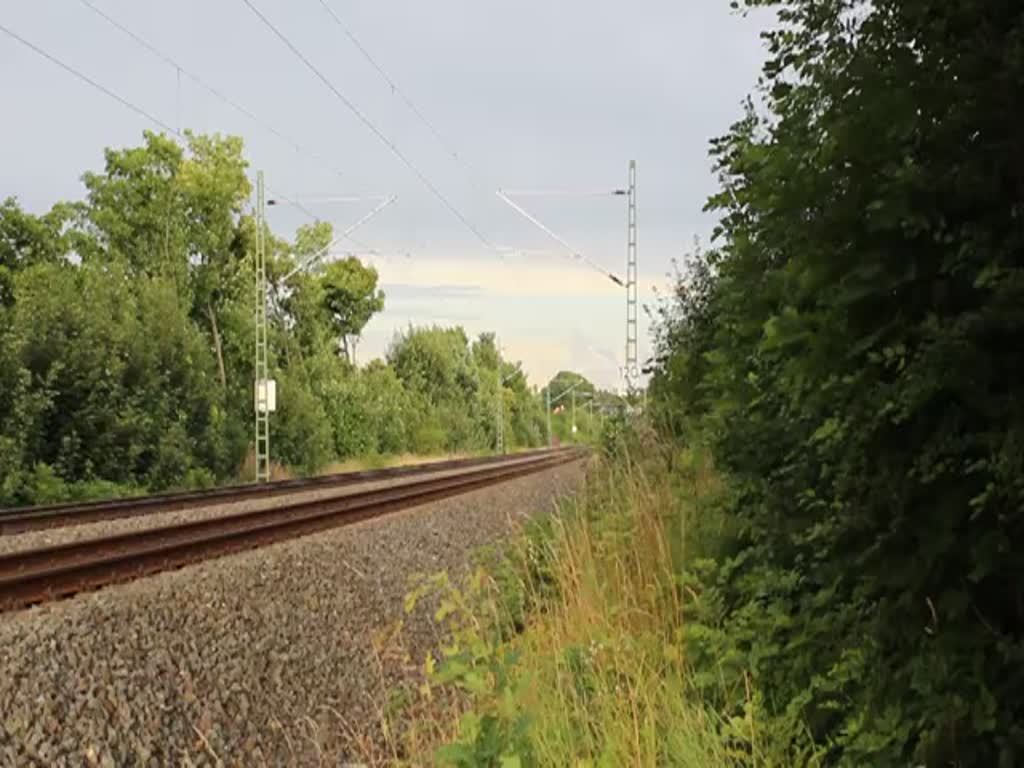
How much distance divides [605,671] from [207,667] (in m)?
3.66

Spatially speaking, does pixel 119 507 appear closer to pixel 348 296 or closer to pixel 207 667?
pixel 207 667

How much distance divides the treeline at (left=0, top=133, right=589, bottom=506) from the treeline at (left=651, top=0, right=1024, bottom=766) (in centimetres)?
2296

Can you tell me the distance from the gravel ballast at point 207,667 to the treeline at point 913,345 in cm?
414

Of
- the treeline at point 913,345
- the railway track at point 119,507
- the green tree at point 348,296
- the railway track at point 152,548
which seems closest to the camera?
the treeline at point 913,345

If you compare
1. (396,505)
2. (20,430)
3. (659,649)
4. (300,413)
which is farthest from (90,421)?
(659,649)

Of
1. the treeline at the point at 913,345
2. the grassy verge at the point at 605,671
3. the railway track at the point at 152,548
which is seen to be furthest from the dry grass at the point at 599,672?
the railway track at the point at 152,548

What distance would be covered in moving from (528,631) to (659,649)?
1.71m

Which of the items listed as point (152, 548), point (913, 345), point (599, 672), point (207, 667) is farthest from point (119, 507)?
point (913, 345)

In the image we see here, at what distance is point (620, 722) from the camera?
4660mm

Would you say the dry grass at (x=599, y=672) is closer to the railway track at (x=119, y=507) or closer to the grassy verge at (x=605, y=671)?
the grassy verge at (x=605, y=671)

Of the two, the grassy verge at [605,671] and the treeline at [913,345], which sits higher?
the treeline at [913,345]

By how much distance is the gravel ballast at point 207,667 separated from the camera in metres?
6.54

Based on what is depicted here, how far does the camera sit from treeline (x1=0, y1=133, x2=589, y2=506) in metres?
25.9

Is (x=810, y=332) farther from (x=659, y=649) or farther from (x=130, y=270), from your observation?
(x=130, y=270)
